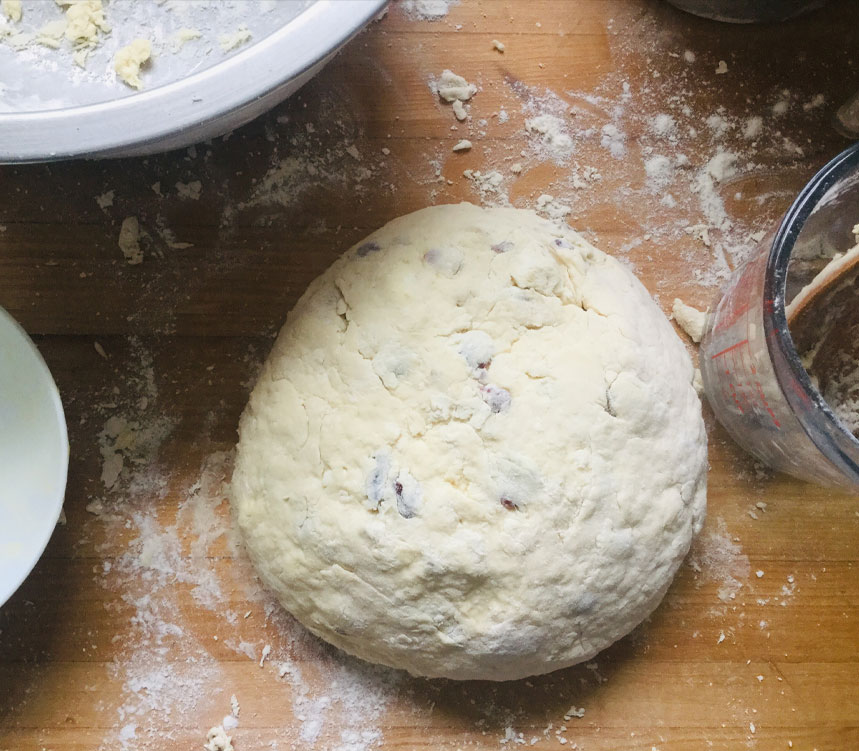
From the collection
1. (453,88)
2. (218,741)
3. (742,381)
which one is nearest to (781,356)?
(742,381)

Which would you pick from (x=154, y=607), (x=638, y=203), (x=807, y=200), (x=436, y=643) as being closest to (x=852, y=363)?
(x=807, y=200)

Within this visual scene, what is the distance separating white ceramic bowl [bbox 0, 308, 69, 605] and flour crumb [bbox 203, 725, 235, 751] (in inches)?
12.5

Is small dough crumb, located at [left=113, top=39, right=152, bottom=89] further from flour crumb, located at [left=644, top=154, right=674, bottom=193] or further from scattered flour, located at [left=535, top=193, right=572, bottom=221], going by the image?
flour crumb, located at [left=644, top=154, right=674, bottom=193]

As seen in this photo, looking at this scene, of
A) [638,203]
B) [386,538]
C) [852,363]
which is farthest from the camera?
[638,203]

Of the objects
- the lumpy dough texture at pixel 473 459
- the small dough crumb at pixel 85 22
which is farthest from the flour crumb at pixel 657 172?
the small dough crumb at pixel 85 22

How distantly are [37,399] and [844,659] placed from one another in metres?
1.14

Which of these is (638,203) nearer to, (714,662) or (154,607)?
(714,662)

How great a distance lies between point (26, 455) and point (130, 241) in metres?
0.31

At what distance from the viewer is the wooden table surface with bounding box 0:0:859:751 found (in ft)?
3.29

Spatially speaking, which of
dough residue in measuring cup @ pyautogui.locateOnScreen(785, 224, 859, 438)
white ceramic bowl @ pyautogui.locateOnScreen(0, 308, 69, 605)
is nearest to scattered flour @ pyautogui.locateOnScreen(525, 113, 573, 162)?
dough residue in measuring cup @ pyautogui.locateOnScreen(785, 224, 859, 438)

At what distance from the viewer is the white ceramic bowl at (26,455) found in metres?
0.90

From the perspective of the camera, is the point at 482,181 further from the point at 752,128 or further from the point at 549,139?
the point at 752,128

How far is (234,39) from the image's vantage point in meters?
0.91

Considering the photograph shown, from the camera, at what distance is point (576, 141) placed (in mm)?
1067
